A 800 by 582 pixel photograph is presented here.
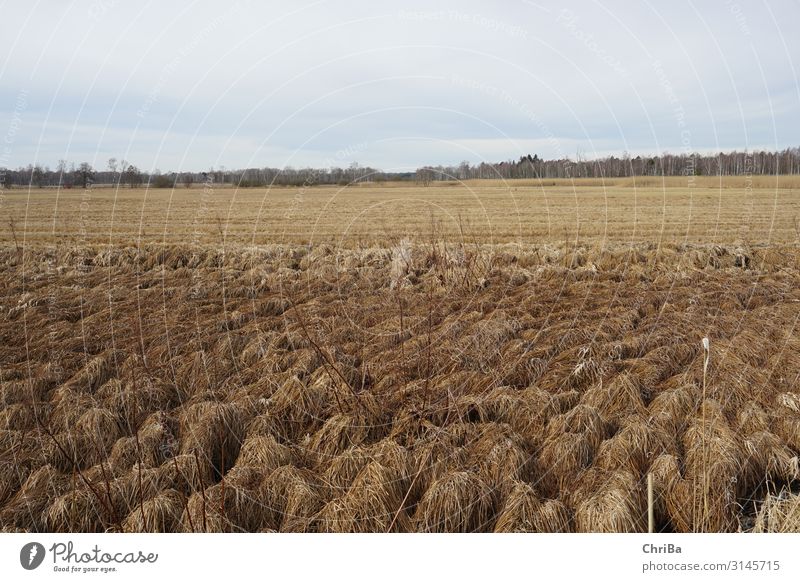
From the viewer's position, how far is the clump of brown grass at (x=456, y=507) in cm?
447

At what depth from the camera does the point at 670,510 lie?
449 centimetres

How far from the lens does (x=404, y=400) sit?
6207mm

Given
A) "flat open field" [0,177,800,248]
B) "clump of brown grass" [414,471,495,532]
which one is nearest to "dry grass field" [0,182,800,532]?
"clump of brown grass" [414,471,495,532]

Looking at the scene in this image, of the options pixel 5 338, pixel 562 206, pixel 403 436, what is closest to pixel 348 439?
pixel 403 436

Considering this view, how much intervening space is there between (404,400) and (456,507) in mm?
1801

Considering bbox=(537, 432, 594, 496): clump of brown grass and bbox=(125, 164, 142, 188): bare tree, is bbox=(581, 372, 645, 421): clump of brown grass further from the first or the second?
bbox=(125, 164, 142, 188): bare tree

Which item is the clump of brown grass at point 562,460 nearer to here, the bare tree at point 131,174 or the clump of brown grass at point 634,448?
the clump of brown grass at point 634,448

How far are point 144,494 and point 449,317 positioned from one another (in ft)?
17.2

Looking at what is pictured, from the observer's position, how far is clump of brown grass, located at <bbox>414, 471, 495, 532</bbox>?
14.7 feet

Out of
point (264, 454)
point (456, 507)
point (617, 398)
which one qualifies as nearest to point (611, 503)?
point (456, 507)

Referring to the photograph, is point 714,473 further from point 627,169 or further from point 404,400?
point 627,169

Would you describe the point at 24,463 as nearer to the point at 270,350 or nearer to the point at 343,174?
the point at 270,350
